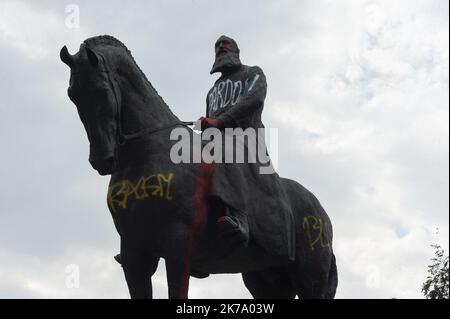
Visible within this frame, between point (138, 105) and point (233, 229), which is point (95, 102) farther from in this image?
point (233, 229)

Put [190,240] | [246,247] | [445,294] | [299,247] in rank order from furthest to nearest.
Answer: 1. [445,294]
2. [299,247]
3. [246,247]
4. [190,240]

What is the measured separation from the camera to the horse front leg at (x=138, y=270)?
978cm

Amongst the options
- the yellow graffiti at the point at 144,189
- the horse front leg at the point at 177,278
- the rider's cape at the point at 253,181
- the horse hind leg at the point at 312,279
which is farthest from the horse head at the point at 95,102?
the horse hind leg at the point at 312,279

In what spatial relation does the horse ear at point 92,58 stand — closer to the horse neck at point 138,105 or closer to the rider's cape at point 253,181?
the horse neck at point 138,105

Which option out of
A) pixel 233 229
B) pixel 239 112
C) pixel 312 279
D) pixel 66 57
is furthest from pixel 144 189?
pixel 312 279

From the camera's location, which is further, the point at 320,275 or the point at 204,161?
the point at 320,275

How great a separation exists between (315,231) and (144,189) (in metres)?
2.95

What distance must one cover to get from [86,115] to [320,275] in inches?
157

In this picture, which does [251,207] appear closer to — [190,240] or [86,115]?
[190,240]

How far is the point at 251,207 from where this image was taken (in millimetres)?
10570

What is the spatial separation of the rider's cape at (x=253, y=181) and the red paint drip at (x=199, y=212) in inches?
3.8

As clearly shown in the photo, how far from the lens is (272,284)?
38.5 feet
